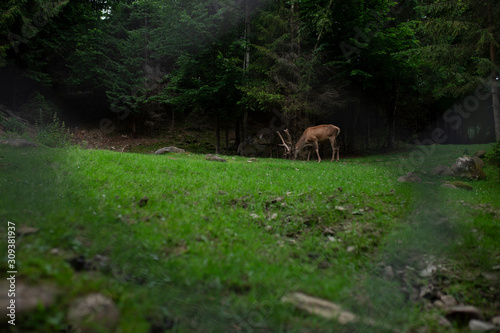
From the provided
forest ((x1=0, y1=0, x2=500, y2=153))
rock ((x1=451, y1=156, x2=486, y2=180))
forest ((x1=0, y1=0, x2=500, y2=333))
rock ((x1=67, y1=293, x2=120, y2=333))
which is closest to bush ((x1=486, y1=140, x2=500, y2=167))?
forest ((x1=0, y1=0, x2=500, y2=333))

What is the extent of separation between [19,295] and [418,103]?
2837cm

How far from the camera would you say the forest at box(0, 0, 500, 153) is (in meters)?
13.2

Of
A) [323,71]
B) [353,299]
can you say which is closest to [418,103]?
[323,71]

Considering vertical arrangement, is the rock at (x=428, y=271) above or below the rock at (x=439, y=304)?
above

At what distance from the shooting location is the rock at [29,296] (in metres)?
1.67

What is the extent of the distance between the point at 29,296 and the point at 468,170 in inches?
422

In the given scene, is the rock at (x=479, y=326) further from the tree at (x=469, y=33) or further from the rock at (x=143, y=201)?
the tree at (x=469, y=33)

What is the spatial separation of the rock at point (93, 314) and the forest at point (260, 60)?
1470 centimetres

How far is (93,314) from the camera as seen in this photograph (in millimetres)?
1739

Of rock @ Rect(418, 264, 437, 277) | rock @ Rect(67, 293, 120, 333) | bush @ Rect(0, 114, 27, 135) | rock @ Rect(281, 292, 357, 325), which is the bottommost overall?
rock @ Rect(418, 264, 437, 277)

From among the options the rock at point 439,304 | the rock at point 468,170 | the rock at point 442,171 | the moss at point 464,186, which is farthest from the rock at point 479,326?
the rock at point 442,171

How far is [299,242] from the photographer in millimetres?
3953

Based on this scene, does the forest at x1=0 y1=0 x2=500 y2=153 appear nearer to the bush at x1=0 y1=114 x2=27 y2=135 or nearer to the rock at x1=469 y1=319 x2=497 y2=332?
the bush at x1=0 y1=114 x2=27 y2=135

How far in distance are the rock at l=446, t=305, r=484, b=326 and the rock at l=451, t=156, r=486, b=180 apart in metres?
7.33
